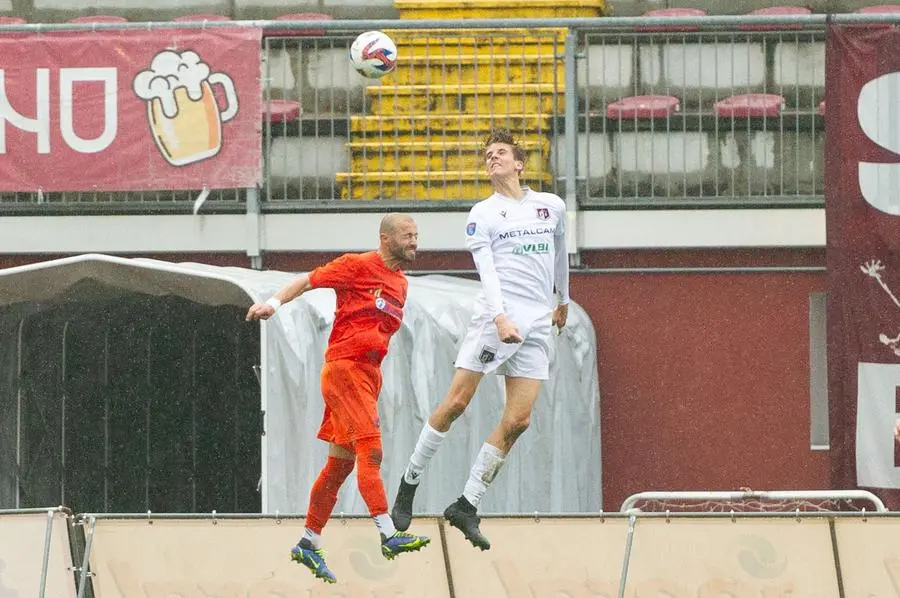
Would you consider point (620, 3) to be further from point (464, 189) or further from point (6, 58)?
point (6, 58)

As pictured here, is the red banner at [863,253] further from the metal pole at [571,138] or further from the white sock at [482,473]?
the white sock at [482,473]

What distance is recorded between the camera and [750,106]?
18.5 m

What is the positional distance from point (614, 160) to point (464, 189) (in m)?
1.35

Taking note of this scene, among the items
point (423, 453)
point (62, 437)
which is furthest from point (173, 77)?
point (423, 453)

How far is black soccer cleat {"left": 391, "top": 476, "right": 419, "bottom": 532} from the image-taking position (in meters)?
11.3

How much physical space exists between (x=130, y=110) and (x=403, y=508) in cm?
763

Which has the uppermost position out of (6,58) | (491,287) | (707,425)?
(6,58)

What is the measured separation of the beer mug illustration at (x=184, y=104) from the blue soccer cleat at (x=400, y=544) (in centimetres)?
748

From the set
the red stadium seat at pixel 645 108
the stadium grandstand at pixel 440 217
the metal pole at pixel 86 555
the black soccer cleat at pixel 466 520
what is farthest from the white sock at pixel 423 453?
the red stadium seat at pixel 645 108

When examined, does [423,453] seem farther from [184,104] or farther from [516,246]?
[184,104]

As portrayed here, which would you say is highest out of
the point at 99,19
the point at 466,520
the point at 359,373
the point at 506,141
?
the point at 99,19

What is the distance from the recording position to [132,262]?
50.9ft

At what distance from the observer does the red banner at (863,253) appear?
1656 cm

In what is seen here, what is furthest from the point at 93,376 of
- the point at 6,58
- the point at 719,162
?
the point at 719,162
